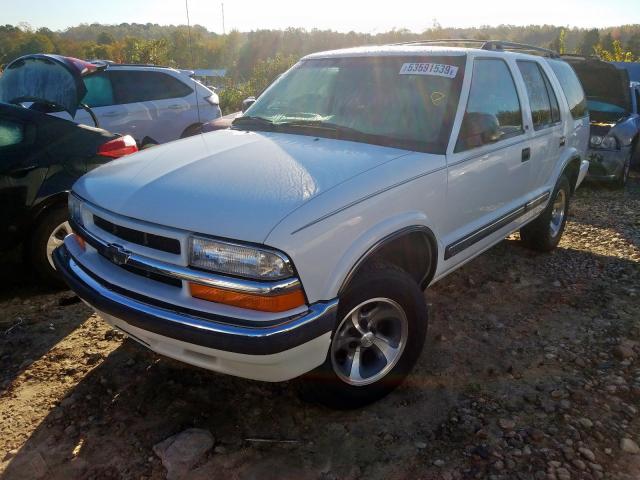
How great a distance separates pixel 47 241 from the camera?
3912mm

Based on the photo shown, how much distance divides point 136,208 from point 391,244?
128 cm

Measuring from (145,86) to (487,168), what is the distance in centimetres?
555

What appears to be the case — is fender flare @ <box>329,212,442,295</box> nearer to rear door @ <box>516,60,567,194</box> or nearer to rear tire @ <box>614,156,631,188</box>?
rear door @ <box>516,60,567,194</box>

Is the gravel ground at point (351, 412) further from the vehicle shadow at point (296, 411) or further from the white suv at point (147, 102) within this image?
the white suv at point (147, 102)

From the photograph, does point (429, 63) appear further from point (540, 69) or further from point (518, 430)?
point (518, 430)

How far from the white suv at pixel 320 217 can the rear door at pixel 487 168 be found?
14mm

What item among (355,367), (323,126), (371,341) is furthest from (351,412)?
(323,126)

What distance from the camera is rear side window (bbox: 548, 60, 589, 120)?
4.90 m

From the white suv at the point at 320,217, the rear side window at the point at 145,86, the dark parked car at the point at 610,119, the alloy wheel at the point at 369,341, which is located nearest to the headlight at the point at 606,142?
the dark parked car at the point at 610,119

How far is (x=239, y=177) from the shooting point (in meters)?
2.55

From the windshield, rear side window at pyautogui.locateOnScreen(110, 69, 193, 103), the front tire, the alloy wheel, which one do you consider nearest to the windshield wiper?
the windshield

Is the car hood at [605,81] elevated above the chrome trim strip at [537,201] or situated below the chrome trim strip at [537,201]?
above

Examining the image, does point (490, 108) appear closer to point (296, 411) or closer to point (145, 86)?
point (296, 411)

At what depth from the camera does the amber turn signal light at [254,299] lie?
2.16m
